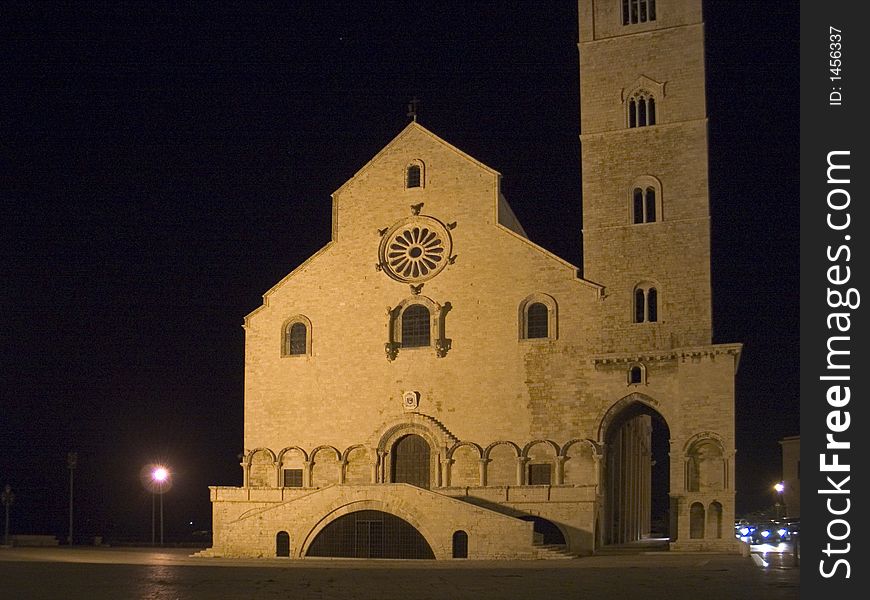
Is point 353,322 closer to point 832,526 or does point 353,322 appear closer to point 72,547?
point 72,547

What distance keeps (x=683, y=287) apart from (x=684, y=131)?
5.43 metres

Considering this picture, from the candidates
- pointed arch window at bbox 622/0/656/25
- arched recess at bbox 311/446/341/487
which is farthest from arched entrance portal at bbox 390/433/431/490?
pointed arch window at bbox 622/0/656/25

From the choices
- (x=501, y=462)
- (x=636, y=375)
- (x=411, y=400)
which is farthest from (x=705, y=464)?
(x=411, y=400)

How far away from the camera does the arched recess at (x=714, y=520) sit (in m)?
38.6

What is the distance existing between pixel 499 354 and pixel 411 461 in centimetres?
500

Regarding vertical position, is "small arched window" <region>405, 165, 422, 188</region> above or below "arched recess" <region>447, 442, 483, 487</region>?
above

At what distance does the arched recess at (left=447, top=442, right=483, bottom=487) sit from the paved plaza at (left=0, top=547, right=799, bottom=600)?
5.85 m

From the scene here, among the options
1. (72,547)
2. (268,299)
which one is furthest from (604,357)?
(72,547)

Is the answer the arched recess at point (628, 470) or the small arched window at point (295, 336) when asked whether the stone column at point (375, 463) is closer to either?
the small arched window at point (295, 336)

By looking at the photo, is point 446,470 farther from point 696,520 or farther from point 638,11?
point 638,11

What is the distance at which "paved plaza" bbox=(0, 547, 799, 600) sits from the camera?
24.3 meters

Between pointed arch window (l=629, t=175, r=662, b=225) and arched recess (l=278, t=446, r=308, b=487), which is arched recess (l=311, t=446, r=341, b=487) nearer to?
arched recess (l=278, t=446, r=308, b=487)

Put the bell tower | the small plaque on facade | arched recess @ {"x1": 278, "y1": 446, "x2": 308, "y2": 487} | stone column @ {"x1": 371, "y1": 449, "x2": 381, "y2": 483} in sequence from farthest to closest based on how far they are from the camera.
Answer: arched recess @ {"x1": 278, "y1": 446, "x2": 308, "y2": 487} < the small plaque on facade < stone column @ {"x1": 371, "y1": 449, "x2": 381, "y2": 483} < the bell tower

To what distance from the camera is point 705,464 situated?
129 feet
